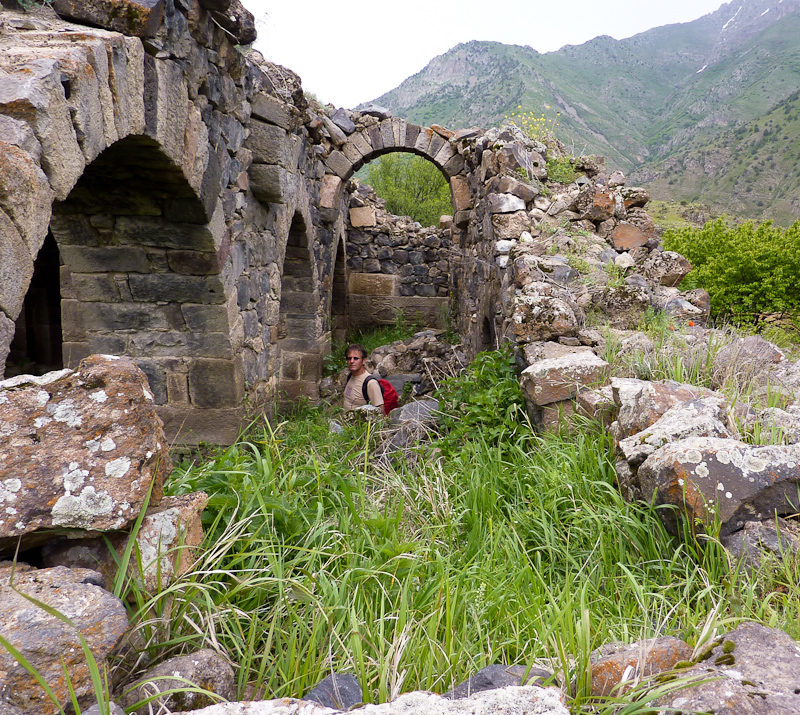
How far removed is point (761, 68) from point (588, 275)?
5837cm

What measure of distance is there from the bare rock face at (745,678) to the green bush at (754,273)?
19.9ft

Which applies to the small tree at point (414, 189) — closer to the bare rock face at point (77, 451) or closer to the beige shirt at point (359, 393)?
the beige shirt at point (359, 393)

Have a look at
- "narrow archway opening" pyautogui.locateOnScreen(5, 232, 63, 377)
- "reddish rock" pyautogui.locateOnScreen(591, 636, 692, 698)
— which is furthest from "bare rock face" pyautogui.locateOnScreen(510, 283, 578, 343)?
"narrow archway opening" pyautogui.locateOnScreen(5, 232, 63, 377)

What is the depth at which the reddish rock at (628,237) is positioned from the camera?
4527 mm

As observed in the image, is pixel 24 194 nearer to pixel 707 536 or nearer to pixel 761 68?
pixel 707 536

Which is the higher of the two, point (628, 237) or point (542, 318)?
point (628, 237)

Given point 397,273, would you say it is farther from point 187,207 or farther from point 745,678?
point 745,678

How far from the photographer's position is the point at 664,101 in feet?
171

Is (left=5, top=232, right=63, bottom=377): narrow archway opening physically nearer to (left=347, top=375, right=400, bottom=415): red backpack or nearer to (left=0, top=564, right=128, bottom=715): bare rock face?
(left=347, top=375, right=400, bottom=415): red backpack

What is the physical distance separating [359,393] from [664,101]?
60.7m

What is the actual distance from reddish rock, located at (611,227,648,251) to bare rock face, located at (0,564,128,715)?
4.60 meters

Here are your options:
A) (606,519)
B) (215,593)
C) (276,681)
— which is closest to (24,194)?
(215,593)

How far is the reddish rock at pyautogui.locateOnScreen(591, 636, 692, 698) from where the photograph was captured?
1.02 metres

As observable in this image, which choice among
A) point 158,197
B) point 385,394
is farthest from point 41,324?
point 385,394
